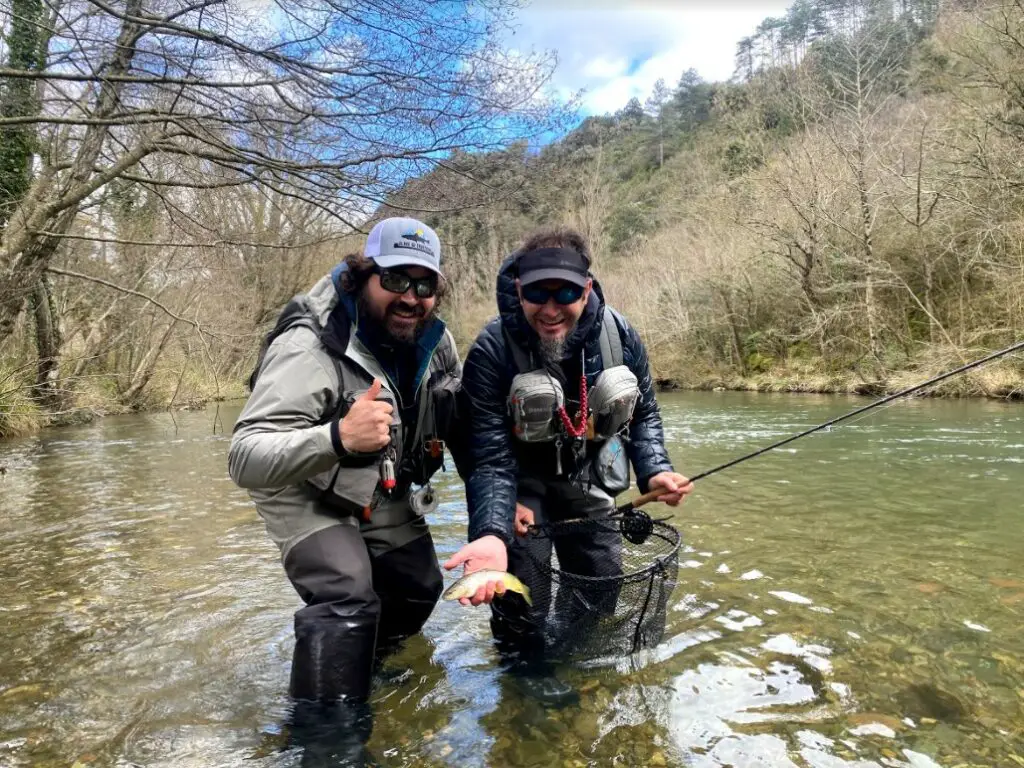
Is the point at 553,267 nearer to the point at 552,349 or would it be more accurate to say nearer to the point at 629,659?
the point at 552,349

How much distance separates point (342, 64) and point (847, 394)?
1852 centimetres

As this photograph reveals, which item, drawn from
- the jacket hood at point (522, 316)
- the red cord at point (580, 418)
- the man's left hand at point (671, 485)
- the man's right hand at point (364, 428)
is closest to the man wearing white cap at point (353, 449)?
the man's right hand at point (364, 428)

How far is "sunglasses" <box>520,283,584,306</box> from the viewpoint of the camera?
3178 millimetres

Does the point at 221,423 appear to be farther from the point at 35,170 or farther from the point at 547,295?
the point at 547,295

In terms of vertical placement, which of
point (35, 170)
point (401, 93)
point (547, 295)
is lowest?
point (547, 295)

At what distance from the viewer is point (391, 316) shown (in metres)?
3.04

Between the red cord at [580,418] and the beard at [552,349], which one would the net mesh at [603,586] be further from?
the beard at [552,349]

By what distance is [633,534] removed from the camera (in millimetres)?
3521

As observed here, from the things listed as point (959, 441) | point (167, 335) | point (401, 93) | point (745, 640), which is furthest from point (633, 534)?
point (167, 335)

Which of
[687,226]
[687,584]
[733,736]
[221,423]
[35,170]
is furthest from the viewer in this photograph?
[687,226]

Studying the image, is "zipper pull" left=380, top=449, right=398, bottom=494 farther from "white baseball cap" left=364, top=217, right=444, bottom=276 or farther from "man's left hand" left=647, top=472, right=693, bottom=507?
"man's left hand" left=647, top=472, right=693, bottom=507

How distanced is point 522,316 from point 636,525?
118 cm

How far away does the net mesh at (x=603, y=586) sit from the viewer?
3.06 metres

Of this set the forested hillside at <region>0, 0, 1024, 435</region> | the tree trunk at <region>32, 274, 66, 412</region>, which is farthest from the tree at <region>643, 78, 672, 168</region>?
the tree trunk at <region>32, 274, 66, 412</region>
